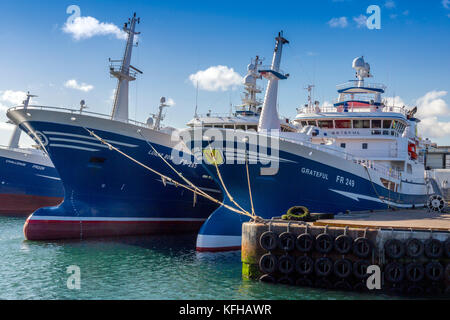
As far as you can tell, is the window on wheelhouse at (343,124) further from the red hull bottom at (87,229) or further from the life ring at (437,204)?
the red hull bottom at (87,229)

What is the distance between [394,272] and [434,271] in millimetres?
1049

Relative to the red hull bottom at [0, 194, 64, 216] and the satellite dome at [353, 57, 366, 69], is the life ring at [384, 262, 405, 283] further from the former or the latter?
the red hull bottom at [0, 194, 64, 216]

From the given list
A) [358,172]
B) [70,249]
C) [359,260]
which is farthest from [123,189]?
[359,260]

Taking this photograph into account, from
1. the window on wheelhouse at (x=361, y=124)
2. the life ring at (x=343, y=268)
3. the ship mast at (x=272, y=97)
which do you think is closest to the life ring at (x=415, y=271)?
the life ring at (x=343, y=268)

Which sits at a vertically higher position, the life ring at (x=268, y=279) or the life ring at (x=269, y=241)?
the life ring at (x=269, y=241)

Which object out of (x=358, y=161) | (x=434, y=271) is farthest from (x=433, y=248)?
(x=358, y=161)

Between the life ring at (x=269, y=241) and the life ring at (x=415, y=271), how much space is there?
12.1 feet

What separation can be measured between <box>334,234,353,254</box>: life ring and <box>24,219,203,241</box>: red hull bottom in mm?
12745

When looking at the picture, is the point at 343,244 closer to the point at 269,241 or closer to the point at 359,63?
the point at 269,241

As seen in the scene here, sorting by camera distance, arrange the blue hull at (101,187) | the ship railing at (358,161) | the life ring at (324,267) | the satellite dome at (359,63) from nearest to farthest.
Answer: the life ring at (324,267) < the ship railing at (358,161) < the blue hull at (101,187) < the satellite dome at (359,63)

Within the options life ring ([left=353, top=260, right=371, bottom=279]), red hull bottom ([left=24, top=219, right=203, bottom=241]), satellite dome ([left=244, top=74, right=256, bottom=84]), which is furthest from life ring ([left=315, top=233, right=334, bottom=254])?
satellite dome ([left=244, top=74, right=256, bottom=84])

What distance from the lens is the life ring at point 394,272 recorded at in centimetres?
1178

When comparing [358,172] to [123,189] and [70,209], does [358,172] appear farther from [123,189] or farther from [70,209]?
[70,209]

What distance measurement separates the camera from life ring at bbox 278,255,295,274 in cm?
1240
